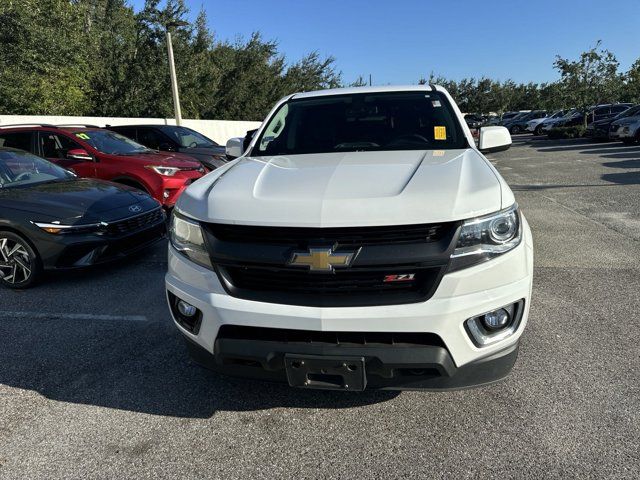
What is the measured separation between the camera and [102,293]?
15.4 feet

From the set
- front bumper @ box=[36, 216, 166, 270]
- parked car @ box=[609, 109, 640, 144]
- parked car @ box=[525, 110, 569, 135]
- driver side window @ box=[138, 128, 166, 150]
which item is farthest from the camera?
parked car @ box=[525, 110, 569, 135]

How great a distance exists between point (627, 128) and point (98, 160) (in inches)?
745

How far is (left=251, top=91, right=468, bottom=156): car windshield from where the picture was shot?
11.8 ft

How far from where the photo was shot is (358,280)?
7.26 feet


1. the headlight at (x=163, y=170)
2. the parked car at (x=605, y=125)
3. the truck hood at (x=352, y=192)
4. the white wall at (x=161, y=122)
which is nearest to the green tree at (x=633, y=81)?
the parked car at (x=605, y=125)

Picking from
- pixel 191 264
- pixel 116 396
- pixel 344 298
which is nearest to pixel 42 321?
pixel 116 396

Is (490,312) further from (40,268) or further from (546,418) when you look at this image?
(40,268)

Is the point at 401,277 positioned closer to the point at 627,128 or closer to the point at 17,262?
the point at 17,262

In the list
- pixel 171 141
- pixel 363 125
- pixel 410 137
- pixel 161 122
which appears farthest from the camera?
pixel 161 122

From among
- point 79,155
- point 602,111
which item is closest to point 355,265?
point 79,155

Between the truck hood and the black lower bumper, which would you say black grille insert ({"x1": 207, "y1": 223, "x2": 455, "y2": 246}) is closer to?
the truck hood

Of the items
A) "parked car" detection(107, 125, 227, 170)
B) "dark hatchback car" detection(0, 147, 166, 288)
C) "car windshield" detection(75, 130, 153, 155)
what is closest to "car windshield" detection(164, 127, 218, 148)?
"parked car" detection(107, 125, 227, 170)

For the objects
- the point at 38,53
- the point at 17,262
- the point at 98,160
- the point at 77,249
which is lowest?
the point at 17,262

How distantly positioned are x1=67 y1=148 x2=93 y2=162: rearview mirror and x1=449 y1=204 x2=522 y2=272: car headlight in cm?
688
